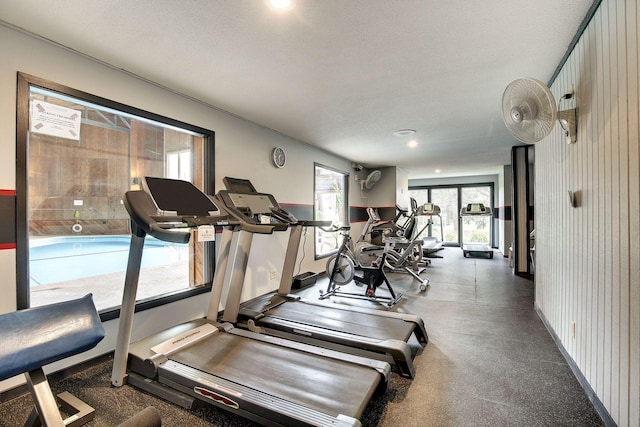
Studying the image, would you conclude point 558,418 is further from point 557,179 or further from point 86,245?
point 86,245

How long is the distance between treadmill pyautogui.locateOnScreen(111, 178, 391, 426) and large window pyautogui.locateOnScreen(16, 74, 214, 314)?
40cm

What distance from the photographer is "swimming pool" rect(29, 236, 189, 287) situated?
7.50 ft

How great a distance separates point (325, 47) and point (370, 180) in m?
5.34

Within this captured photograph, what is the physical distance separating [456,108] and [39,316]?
3905 millimetres

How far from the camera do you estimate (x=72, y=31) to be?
1.91 metres

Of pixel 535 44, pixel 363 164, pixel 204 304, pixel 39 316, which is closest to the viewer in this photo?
pixel 39 316

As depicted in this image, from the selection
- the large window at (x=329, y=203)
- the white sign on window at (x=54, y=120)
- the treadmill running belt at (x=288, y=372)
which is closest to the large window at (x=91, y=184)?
the white sign on window at (x=54, y=120)

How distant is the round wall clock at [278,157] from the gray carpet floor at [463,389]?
2784 mm

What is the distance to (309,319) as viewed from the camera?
2.94 metres

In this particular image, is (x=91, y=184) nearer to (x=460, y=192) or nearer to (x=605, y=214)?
(x=605, y=214)

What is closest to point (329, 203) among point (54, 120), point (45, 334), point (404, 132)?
point (404, 132)

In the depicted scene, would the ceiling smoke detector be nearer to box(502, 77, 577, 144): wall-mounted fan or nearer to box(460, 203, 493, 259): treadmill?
box(502, 77, 577, 144): wall-mounted fan

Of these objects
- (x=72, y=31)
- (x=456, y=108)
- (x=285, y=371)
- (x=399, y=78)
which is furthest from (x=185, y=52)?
(x=456, y=108)

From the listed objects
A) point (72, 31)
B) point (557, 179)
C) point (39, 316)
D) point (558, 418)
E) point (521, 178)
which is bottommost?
point (558, 418)
